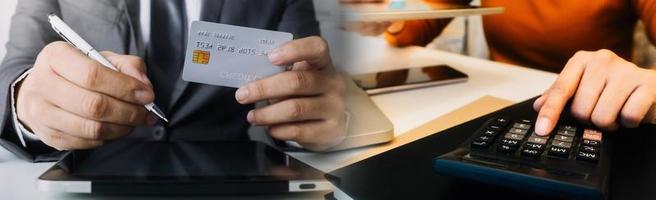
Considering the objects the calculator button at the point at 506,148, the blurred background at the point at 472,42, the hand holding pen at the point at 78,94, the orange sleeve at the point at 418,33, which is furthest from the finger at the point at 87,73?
the blurred background at the point at 472,42

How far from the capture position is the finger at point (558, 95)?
0.38 m

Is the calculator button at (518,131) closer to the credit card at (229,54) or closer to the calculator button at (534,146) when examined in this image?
the calculator button at (534,146)

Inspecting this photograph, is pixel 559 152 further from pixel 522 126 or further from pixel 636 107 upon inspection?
pixel 636 107

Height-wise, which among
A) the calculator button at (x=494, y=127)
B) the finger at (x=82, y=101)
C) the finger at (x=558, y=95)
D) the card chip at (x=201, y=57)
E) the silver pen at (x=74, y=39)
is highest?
the silver pen at (x=74, y=39)

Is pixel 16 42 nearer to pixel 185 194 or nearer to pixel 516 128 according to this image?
pixel 185 194

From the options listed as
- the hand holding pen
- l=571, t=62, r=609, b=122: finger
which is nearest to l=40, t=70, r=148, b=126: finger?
the hand holding pen

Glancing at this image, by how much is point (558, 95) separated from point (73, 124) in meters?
0.35

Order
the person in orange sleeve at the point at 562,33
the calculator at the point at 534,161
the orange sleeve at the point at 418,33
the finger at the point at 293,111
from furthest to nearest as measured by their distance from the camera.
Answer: the orange sleeve at the point at 418,33, the person in orange sleeve at the point at 562,33, the finger at the point at 293,111, the calculator at the point at 534,161

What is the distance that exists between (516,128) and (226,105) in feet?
0.64

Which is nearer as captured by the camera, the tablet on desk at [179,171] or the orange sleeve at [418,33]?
the tablet on desk at [179,171]

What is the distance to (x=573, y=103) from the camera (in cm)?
47

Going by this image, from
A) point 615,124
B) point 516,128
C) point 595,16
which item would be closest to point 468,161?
point 516,128

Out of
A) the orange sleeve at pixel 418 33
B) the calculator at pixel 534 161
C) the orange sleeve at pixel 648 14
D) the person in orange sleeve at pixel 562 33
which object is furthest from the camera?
the orange sleeve at pixel 418 33

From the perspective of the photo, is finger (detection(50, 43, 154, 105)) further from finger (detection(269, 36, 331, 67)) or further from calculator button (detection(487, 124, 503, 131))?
calculator button (detection(487, 124, 503, 131))
